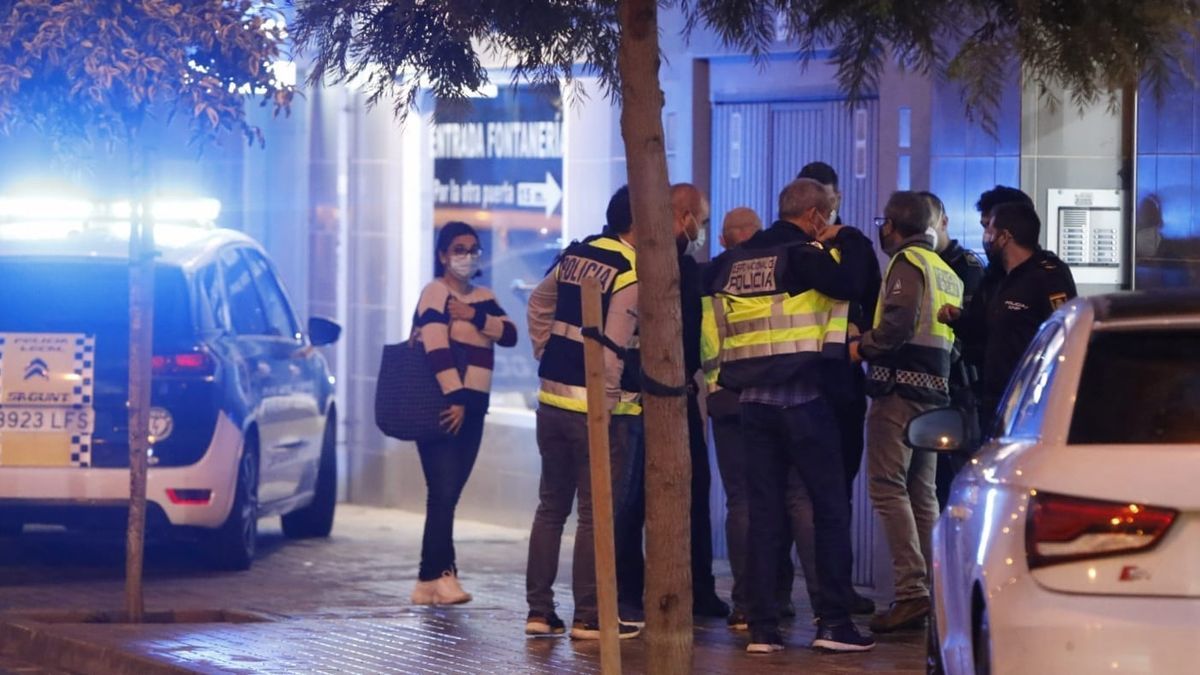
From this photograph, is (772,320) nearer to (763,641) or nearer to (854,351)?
(854,351)

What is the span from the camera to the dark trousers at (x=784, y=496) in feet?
27.5

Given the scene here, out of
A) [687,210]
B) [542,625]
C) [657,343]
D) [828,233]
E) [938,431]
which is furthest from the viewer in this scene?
[687,210]

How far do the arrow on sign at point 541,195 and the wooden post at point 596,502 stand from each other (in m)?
7.28

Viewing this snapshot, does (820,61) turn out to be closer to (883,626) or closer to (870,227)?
(870,227)

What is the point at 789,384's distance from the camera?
837 centimetres

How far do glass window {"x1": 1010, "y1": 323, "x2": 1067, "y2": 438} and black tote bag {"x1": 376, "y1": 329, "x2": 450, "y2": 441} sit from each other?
15.0 feet

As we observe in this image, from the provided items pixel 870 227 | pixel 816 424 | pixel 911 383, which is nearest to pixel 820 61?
pixel 870 227

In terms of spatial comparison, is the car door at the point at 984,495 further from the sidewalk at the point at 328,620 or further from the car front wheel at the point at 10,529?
the car front wheel at the point at 10,529

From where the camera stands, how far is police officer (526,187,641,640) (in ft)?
28.4

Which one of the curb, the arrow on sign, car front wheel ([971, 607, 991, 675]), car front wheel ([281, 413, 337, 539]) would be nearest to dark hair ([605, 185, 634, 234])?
the curb

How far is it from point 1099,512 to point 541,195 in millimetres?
9376

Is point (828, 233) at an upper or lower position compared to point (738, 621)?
upper

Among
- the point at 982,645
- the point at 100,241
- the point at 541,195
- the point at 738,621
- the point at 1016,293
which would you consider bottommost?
the point at 738,621

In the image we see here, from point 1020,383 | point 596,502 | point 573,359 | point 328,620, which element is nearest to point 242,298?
point 328,620
